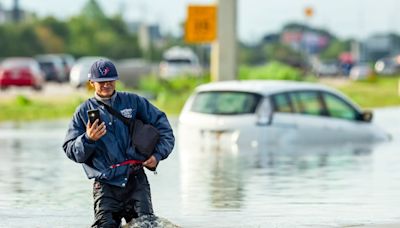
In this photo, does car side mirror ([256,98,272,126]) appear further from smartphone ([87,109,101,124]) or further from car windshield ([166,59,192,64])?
car windshield ([166,59,192,64])

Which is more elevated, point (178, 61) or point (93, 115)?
point (93, 115)

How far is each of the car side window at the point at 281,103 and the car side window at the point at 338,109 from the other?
1168 mm

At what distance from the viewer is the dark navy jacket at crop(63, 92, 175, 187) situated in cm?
1186

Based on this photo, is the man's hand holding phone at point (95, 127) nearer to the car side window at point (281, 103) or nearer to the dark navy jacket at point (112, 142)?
the dark navy jacket at point (112, 142)

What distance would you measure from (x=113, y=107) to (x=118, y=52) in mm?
136314

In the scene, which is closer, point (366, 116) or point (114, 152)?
point (114, 152)

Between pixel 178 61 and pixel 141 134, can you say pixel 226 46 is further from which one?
pixel 178 61

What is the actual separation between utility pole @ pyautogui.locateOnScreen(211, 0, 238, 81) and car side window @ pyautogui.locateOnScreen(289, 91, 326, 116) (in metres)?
11.0

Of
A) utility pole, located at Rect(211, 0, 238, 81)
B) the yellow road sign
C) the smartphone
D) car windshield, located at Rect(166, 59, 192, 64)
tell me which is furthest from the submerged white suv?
car windshield, located at Rect(166, 59, 192, 64)

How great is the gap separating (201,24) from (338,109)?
11.8 metres

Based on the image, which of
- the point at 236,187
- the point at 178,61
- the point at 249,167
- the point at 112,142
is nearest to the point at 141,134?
the point at 112,142

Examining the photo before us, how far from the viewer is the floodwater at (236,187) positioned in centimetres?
1519

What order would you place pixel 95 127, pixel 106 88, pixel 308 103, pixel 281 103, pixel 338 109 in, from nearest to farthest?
pixel 95 127, pixel 106 88, pixel 281 103, pixel 308 103, pixel 338 109

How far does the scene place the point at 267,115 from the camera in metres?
25.4
